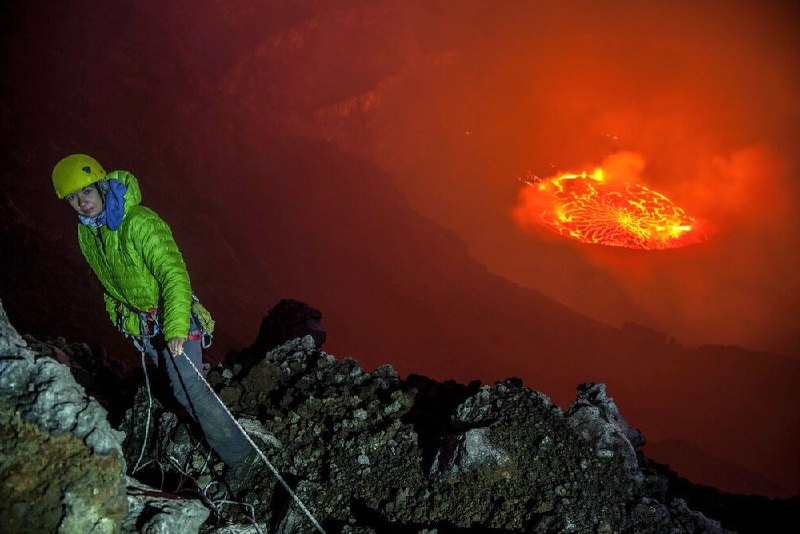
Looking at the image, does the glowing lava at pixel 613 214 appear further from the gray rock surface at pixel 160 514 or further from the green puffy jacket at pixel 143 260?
the gray rock surface at pixel 160 514

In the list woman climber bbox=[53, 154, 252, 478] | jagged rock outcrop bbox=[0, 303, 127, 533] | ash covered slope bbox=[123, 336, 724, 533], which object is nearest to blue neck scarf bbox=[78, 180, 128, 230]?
woman climber bbox=[53, 154, 252, 478]

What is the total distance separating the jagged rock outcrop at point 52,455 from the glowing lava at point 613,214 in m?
41.4

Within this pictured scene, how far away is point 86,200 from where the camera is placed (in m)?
3.46

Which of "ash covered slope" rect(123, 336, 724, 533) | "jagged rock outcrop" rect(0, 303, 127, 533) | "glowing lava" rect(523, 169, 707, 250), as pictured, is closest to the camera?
"jagged rock outcrop" rect(0, 303, 127, 533)

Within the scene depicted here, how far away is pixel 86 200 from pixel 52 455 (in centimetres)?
188

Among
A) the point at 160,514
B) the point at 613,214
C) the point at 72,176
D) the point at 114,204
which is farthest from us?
the point at 613,214

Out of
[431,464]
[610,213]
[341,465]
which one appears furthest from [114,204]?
[610,213]

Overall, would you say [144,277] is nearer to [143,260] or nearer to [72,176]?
[143,260]

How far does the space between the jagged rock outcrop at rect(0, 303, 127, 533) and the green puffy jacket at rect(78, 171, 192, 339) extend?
0.91 m

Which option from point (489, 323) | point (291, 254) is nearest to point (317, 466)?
point (291, 254)

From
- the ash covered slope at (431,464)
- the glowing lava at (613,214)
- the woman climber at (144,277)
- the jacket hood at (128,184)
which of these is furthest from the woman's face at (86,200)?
the glowing lava at (613,214)

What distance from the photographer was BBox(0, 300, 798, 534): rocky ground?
97.7 inches

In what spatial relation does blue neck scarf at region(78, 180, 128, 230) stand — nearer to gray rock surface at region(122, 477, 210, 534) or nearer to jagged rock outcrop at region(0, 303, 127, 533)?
jagged rock outcrop at region(0, 303, 127, 533)

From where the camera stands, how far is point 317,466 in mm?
4320
